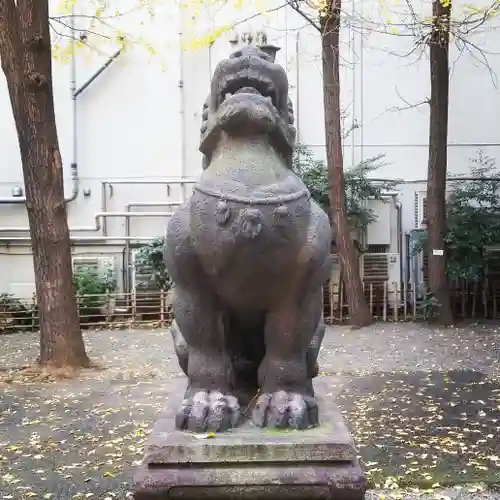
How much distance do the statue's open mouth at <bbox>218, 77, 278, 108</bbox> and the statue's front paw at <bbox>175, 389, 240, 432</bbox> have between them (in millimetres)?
1127

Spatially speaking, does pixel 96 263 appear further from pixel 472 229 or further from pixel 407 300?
pixel 472 229

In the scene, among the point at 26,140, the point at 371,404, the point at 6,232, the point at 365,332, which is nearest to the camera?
the point at 371,404

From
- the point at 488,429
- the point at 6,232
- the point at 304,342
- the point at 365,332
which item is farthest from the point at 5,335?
the point at 304,342

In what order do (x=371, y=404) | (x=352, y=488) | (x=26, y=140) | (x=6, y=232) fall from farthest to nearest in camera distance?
1. (x=6, y=232)
2. (x=26, y=140)
3. (x=371, y=404)
4. (x=352, y=488)

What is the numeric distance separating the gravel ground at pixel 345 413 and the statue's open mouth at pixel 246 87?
238 centimetres

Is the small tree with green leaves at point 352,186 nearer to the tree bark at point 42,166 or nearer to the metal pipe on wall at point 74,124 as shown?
the metal pipe on wall at point 74,124

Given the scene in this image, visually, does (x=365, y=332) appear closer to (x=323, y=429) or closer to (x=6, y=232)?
(x=6, y=232)

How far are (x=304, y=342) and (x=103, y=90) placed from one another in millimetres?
9854

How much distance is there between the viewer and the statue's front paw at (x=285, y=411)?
2.29 metres

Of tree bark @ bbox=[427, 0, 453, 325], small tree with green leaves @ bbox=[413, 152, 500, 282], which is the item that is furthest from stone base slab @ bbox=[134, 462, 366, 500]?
small tree with green leaves @ bbox=[413, 152, 500, 282]

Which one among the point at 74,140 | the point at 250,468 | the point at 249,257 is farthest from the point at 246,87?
the point at 74,140

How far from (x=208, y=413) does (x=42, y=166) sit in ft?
16.8

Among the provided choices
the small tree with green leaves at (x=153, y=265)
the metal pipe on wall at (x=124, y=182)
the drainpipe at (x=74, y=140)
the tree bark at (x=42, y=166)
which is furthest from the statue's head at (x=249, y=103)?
the drainpipe at (x=74, y=140)

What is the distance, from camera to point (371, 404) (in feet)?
18.2
